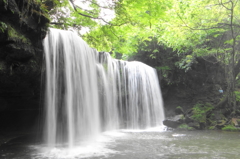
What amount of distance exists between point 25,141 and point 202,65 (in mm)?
14880

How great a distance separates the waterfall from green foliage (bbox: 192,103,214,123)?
12.7ft

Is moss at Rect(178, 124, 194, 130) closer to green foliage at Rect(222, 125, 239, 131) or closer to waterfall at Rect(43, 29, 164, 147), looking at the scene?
green foliage at Rect(222, 125, 239, 131)

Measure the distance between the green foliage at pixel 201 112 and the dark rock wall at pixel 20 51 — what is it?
10338mm

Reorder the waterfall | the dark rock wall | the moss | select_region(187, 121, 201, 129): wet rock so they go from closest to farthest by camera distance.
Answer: the dark rock wall, the waterfall, the moss, select_region(187, 121, 201, 129): wet rock

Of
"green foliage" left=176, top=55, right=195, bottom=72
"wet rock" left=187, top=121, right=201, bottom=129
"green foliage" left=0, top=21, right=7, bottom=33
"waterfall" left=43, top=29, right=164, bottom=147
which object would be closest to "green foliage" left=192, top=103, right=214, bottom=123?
"wet rock" left=187, top=121, right=201, bottom=129

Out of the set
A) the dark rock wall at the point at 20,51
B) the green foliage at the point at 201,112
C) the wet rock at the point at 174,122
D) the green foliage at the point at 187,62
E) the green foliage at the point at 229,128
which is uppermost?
the green foliage at the point at 187,62

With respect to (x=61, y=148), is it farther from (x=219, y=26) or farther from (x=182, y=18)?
(x=219, y=26)

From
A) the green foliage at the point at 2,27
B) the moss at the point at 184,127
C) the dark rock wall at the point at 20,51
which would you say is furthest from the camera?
the moss at the point at 184,127

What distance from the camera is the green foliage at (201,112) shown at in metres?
12.6

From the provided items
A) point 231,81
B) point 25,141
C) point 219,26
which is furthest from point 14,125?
point 231,81

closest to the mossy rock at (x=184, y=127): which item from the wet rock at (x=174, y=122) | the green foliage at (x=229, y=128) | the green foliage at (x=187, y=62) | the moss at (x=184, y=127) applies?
the moss at (x=184, y=127)

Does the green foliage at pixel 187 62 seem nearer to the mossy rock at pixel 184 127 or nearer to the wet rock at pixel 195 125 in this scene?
the wet rock at pixel 195 125

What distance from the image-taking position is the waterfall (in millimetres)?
7125

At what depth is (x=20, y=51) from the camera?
536 centimetres
